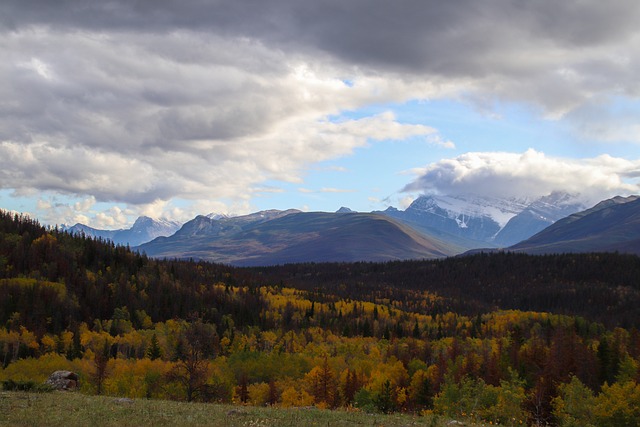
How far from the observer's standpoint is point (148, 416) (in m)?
42.6

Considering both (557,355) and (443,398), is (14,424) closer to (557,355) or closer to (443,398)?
(443,398)

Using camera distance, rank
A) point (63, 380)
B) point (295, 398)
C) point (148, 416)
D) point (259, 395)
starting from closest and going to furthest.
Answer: point (148, 416) < point (63, 380) < point (295, 398) < point (259, 395)

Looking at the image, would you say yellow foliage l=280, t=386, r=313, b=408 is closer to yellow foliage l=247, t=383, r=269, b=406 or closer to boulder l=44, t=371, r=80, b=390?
yellow foliage l=247, t=383, r=269, b=406

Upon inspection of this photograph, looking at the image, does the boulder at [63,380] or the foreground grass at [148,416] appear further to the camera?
the boulder at [63,380]

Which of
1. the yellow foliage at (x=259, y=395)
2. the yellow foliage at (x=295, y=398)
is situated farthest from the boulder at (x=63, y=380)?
the yellow foliage at (x=295, y=398)

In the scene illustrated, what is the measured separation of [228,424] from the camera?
1556 inches

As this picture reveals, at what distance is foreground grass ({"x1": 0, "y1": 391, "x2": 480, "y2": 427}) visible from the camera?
1543 inches

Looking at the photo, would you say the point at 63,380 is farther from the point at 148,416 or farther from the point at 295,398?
the point at 295,398

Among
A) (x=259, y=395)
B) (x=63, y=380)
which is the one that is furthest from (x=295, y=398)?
(x=63, y=380)

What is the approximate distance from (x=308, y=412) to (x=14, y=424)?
73.1 feet

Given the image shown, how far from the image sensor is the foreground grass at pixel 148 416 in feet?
129

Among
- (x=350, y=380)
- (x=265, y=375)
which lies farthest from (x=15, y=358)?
(x=350, y=380)

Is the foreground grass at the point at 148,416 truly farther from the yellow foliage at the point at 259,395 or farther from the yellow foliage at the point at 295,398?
the yellow foliage at the point at 259,395

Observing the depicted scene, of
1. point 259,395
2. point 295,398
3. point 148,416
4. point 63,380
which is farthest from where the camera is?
point 259,395
